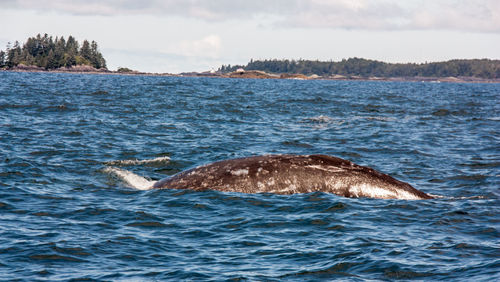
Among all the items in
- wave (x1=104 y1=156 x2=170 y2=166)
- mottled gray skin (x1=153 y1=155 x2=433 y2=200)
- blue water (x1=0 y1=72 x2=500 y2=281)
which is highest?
mottled gray skin (x1=153 y1=155 x2=433 y2=200)

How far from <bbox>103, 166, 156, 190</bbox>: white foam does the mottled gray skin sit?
5.38 ft

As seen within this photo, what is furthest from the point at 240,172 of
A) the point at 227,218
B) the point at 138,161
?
the point at 138,161

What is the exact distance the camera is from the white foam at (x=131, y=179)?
13534 millimetres

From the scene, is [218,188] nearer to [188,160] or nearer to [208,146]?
[188,160]

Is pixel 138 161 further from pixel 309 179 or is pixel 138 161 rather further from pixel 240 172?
pixel 309 179

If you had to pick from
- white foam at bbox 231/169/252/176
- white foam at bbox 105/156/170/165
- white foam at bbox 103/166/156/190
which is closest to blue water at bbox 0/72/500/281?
white foam at bbox 105/156/170/165

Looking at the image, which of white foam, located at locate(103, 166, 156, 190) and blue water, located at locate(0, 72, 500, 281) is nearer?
blue water, located at locate(0, 72, 500, 281)

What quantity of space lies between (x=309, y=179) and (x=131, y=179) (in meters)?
4.81

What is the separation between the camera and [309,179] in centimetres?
1230

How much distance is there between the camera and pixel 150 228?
10.0 m

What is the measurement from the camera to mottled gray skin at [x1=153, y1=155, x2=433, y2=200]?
12195mm

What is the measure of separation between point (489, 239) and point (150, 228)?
5.93 metres

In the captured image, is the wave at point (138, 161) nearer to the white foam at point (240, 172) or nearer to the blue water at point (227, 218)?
the blue water at point (227, 218)

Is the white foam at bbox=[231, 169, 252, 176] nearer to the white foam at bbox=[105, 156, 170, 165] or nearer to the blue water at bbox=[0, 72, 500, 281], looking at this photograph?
the blue water at bbox=[0, 72, 500, 281]
